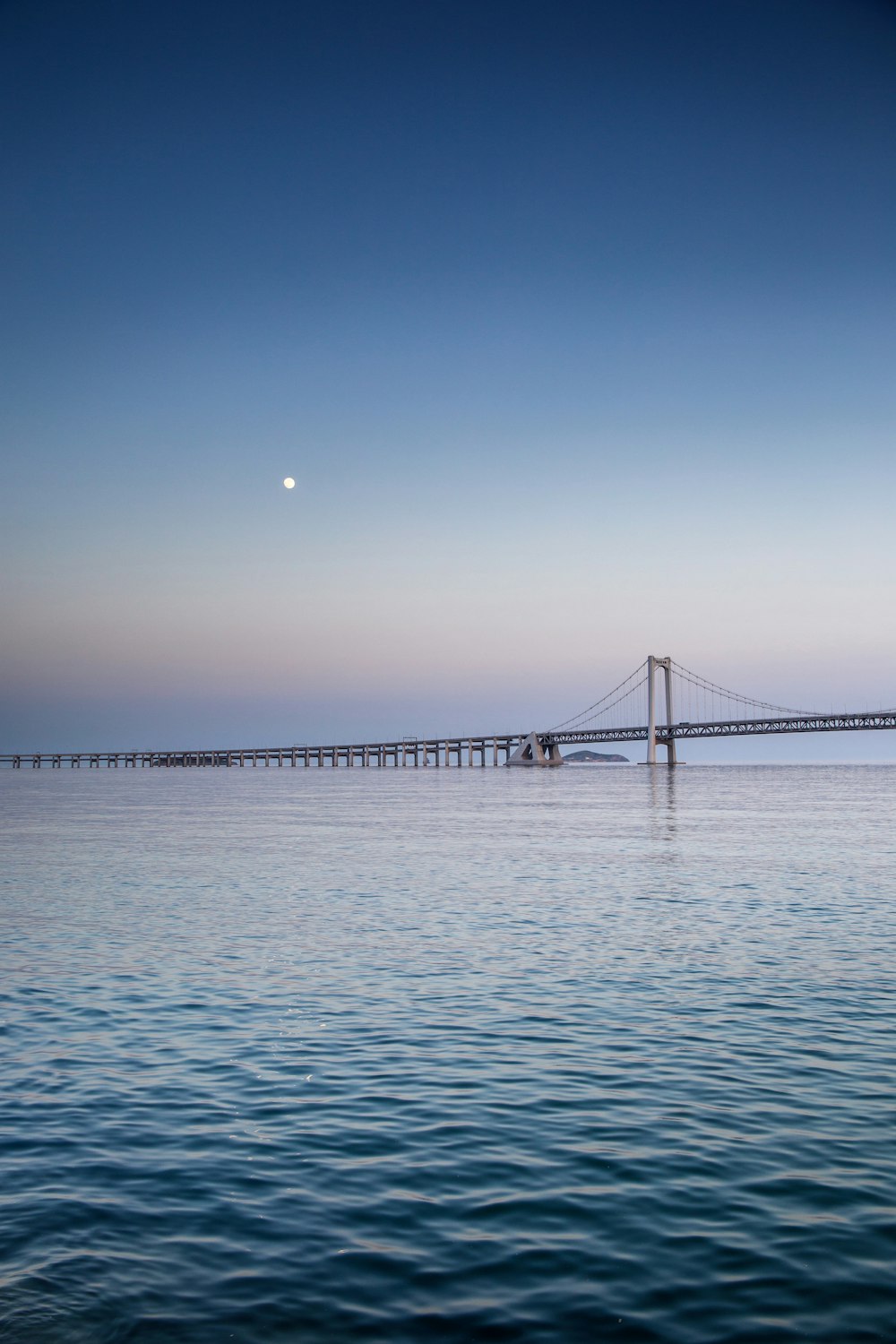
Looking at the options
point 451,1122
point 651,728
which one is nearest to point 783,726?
point 651,728

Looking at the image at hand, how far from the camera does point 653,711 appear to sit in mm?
177125

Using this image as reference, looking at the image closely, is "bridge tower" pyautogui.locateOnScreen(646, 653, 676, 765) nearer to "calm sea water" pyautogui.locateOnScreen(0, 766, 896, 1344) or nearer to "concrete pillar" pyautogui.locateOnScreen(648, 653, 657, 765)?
"concrete pillar" pyautogui.locateOnScreen(648, 653, 657, 765)

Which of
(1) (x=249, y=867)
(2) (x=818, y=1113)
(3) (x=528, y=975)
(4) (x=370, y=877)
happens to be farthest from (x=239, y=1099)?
(1) (x=249, y=867)

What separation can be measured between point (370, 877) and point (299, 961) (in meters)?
13.1

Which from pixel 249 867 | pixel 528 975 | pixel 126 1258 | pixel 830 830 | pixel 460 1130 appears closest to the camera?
pixel 126 1258

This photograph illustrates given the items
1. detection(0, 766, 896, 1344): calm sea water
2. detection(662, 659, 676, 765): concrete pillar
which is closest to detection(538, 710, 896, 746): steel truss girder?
detection(662, 659, 676, 765): concrete pillar

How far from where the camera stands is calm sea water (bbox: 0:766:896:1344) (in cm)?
670

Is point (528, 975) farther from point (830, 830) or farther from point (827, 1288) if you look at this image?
point (830, 830)

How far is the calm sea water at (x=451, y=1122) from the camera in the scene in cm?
670

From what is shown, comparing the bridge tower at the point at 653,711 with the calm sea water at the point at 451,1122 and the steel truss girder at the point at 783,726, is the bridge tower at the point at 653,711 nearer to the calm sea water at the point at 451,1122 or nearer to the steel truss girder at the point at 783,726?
the steel truss girder at the point at 783,726

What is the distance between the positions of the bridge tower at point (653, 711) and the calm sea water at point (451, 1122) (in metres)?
152

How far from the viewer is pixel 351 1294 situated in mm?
6723

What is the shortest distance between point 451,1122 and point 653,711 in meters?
170

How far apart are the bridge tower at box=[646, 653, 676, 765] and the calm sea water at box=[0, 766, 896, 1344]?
497ft
